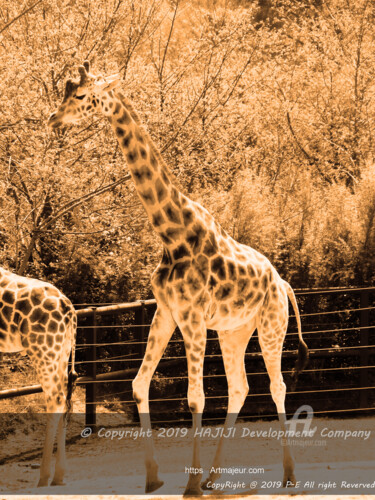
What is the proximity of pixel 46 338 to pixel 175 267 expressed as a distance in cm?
114

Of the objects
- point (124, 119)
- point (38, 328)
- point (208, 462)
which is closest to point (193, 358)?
point (38, 328)

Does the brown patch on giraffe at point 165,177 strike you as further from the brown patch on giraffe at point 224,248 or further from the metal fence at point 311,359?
the metal fence at point 311,359

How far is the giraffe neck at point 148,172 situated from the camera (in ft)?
15.8

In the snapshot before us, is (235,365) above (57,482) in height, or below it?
above

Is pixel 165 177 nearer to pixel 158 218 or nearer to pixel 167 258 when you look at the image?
pixel 158 218

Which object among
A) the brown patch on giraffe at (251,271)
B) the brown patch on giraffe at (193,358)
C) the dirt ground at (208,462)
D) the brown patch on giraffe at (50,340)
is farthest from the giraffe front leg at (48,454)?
the brown patch on giraffe at (251,271)

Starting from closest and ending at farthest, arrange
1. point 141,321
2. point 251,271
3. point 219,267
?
point 219,267
point 251,271
point 141,321

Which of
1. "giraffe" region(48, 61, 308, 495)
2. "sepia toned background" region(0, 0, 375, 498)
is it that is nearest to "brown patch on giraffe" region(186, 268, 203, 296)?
"giraffe" region(48, 61, 308, 495)

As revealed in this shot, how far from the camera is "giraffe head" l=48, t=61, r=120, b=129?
187 inches

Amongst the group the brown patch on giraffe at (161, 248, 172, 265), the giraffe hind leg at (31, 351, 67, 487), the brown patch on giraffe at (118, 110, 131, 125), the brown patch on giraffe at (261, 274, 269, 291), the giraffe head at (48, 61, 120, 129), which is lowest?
the giraffe hind leg at (31, 351, 67, 487)

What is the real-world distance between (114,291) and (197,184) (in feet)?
6.79

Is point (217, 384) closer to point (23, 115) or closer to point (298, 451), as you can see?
point (298, 451)

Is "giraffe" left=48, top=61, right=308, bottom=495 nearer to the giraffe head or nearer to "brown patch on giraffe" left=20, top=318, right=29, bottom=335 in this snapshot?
the giraffe head

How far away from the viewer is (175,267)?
16.0ft
